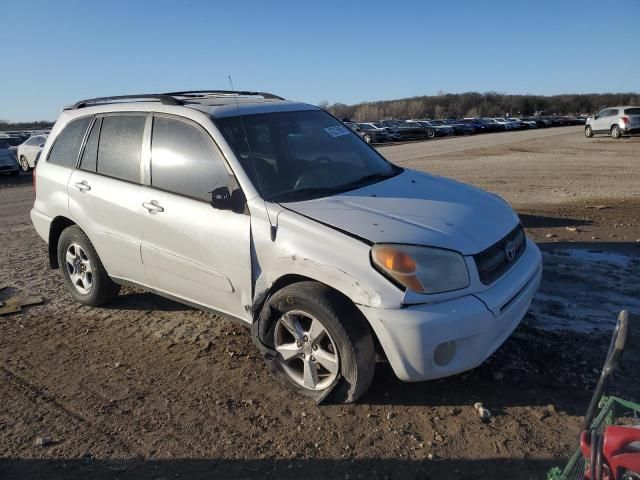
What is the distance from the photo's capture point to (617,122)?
29547 millimetres

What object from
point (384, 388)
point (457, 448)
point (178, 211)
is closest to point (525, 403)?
point (457, 448)

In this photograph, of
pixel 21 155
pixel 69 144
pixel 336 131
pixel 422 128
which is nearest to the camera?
pixel 336 131

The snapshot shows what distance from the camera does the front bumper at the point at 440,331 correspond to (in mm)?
3043

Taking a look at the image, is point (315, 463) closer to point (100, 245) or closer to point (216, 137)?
point (216, 137)

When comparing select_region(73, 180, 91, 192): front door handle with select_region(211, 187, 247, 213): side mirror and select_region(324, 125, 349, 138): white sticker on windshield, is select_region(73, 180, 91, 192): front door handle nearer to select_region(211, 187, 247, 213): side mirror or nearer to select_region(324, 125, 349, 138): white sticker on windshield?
select_region(211, 187, 247, 213): side mirror

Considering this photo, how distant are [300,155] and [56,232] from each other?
8.98 feet

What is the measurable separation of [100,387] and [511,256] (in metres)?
2.93

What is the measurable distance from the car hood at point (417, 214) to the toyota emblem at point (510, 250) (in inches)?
3.3

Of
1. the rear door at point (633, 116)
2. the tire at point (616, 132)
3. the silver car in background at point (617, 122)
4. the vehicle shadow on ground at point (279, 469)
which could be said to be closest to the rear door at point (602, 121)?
the silver car in background at point (617, 122)

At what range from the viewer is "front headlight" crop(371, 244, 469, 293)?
3.12 metres

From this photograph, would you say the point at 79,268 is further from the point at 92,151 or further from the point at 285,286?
the point at 285,286

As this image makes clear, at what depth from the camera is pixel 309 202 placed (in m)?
3.72

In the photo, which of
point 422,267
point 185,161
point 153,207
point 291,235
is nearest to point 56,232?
point 153,207

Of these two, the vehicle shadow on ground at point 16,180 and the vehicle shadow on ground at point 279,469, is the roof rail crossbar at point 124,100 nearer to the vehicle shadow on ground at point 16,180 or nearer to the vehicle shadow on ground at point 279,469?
the vehicle shadow on ground at point 279,469
